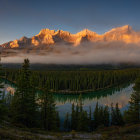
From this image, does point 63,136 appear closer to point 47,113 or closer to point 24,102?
point 24,102

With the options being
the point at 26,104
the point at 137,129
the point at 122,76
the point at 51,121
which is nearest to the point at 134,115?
the point at 137,129

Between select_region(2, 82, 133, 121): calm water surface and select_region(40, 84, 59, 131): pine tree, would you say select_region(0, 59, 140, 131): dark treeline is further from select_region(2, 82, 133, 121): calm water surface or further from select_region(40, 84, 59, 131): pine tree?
select_region(2, 82, 133, 121): calm water surface

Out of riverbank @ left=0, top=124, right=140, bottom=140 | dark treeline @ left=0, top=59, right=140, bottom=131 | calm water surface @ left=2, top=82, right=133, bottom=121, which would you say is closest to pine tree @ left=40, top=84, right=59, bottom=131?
dark treeline @ left=0, top=59, right=140, bottom=131

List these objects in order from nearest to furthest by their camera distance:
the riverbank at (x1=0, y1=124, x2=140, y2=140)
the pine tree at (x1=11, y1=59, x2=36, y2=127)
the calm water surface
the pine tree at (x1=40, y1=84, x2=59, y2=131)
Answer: the riverbank at (x1=0, y1=124, x2=140, y2=140), the pine tree at (x1=11, y1=59, x2=36, y2=127), the pine tree at (x1=40, y1=84, x2=59, y2=131), the calm water surface

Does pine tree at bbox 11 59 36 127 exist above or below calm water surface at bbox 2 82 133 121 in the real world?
above

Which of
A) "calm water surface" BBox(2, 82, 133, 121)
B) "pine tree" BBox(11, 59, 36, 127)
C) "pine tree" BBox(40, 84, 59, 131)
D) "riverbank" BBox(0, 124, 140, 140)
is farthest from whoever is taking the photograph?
"calm water surface" BBox(2, 82, 133, 121)

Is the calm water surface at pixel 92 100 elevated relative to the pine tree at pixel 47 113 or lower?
lower

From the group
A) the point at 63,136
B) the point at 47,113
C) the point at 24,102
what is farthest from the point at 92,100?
the point at 63,136

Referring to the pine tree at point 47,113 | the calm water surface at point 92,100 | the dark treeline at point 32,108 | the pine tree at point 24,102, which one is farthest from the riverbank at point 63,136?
the calm water surface at point 92,100

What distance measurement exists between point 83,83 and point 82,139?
102 metres

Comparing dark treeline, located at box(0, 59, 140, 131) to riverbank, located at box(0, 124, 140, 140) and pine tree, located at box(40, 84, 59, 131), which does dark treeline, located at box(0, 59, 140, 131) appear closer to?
pine tree, located at box(40, 84, 59, 131)

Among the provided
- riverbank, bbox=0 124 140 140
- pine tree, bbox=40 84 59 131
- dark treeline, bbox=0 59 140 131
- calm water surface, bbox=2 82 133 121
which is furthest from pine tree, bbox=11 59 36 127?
calm water surface, bbox=2 82 133 121

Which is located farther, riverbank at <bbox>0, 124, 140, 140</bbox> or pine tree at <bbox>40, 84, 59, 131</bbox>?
pine tree at <bbox>40, 84, 59, 131</bbox>

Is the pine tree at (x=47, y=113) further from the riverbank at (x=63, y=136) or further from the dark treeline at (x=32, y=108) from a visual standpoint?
the riverbank at (x=63, y=136)
